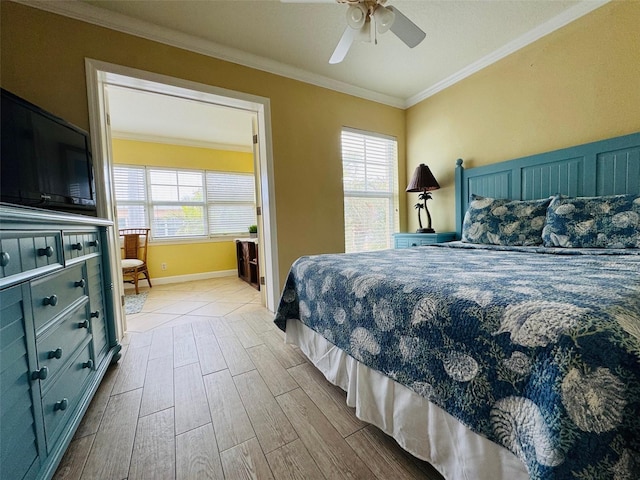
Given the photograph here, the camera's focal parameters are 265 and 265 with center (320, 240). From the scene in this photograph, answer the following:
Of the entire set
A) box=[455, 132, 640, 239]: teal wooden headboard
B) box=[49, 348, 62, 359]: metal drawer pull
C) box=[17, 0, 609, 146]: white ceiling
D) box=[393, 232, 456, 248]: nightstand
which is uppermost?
box=[17, 0, 609, 146]: white ceiling

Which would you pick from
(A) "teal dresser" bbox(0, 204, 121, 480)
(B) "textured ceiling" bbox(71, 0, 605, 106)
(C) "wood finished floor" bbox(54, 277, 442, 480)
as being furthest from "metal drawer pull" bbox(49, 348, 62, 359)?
(B) "textured ceiling" bbox(71, 0, 605, 106)

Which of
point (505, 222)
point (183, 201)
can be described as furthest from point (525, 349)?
point (183, 201)

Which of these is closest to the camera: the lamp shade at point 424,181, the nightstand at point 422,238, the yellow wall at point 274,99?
the yellow wall at point 274,99

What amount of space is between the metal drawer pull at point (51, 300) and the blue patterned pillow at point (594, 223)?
8.84 feet

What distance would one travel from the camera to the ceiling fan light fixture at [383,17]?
156cm

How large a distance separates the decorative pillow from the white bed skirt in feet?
5.16

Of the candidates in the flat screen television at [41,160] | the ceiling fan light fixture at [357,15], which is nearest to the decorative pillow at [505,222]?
the ceiling fan light fixture at [357,15]

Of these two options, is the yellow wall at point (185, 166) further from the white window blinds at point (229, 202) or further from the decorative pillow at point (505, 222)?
the decorative pillow at point (505, 222)

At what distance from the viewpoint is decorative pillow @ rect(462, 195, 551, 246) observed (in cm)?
196

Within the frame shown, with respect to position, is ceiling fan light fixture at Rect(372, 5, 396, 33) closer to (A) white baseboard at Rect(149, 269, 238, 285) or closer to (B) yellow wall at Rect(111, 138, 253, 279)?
(B) yellow wall at Rect(111, 138, 253, 279)

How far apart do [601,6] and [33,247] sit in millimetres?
3646

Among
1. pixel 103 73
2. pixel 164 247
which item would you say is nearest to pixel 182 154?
pixel 164 247

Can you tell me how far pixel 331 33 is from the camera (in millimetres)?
2234

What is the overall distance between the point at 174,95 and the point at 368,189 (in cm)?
233
